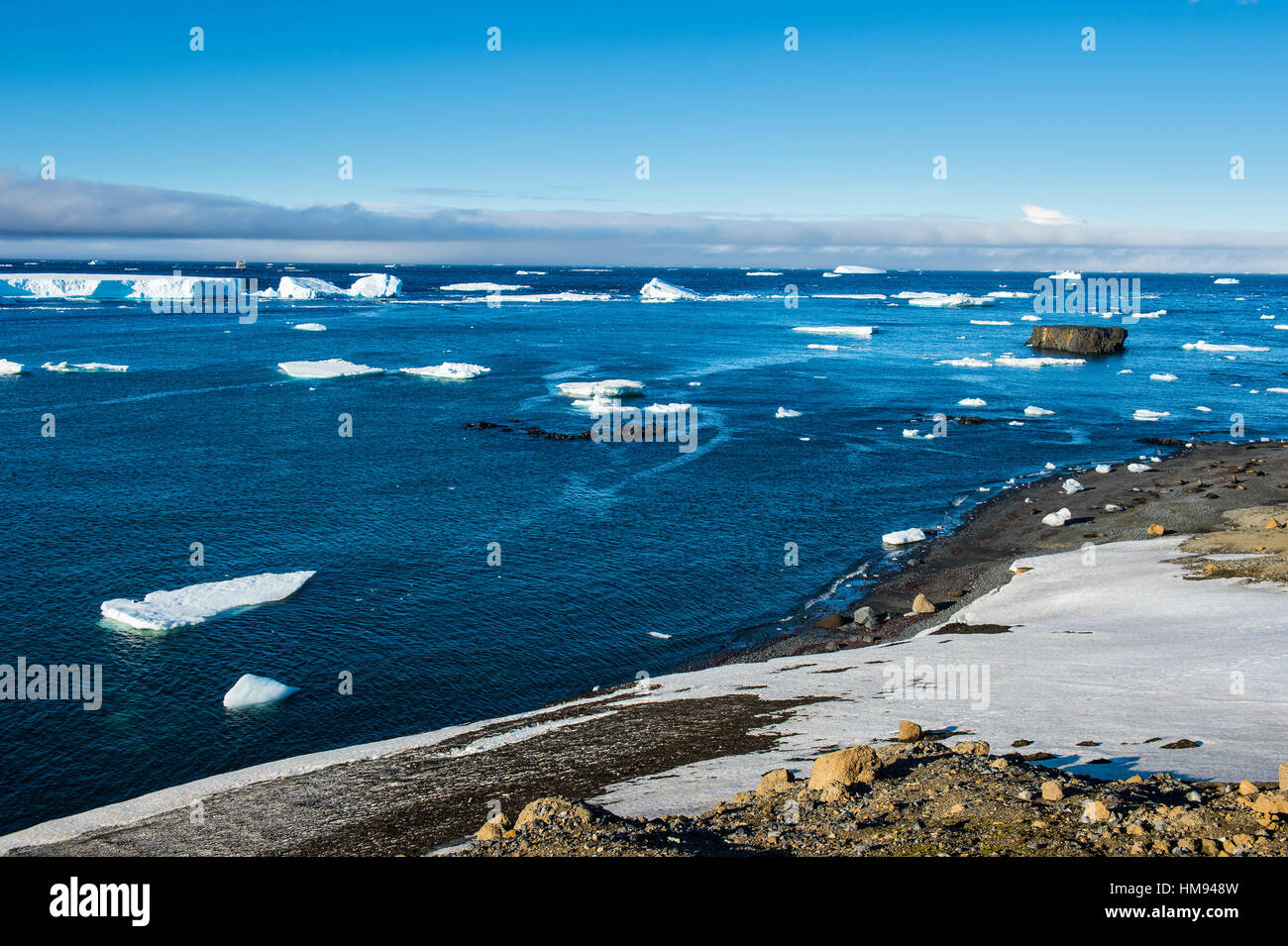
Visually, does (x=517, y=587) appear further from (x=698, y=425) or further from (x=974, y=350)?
(x=974, y=350)

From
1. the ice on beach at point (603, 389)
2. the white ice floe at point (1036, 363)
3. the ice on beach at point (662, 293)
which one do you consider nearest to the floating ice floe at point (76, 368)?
the ice on beach at point (603, 389)

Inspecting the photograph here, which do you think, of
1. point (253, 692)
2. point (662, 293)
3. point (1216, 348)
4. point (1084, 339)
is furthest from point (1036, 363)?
point (662, 293)

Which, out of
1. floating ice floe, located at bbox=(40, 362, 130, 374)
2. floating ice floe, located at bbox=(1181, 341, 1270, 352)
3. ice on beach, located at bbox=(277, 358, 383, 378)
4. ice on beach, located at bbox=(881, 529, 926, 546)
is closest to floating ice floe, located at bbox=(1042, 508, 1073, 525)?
ice on beach, located at bbox=(881, 529, 926, 546)

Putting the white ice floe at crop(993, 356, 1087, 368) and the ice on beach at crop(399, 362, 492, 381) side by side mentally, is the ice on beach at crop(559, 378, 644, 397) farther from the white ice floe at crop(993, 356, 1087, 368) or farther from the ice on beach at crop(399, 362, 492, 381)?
the white ice floe at crop(993, 356, 1087, 368)

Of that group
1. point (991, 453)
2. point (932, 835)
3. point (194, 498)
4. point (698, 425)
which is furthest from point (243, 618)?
point (991, 453)

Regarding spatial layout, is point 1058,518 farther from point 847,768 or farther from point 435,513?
point 847,768
